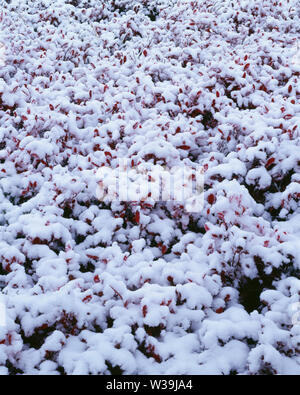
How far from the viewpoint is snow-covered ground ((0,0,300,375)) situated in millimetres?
2514

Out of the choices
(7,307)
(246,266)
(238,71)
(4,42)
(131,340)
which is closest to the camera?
(131,340)

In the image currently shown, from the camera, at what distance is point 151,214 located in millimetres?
3586

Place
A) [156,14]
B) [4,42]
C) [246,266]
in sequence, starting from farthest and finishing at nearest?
[156,14] < [4,42] < [246,266]

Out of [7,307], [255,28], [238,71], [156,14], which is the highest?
[156,14]

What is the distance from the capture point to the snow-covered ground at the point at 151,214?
251 centimetres

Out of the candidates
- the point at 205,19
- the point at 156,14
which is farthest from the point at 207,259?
the point at 156,14

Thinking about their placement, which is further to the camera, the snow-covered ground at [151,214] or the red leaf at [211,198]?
the red leaf at [211,198]

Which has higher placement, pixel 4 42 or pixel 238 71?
pixel 4 42

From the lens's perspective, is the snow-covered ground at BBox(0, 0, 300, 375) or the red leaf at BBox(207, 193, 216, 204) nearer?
the snow-covered ground at BBox(0, 0, 300, 375)

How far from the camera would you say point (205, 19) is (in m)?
7.09

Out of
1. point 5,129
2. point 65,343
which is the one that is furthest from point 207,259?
point 5,129
